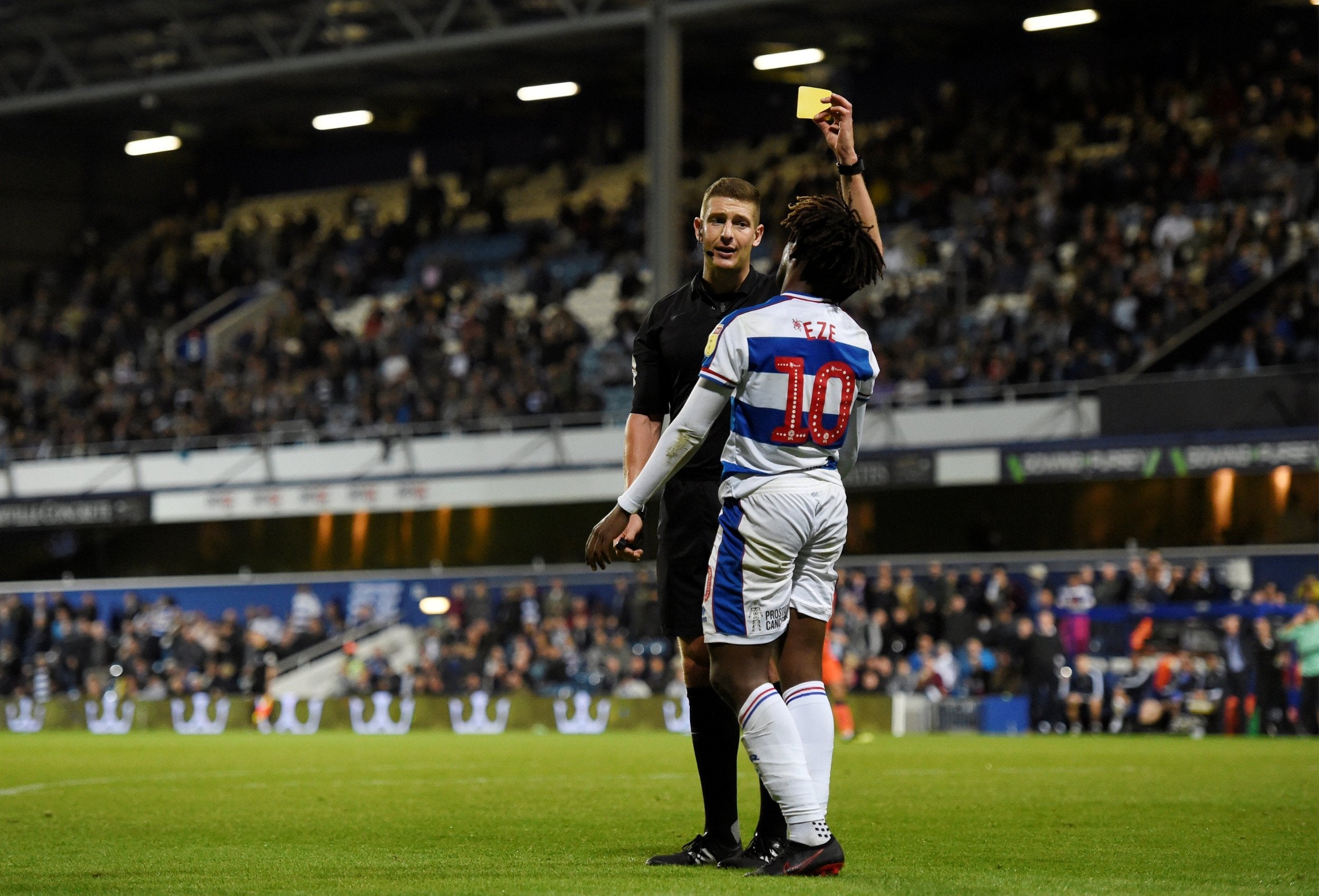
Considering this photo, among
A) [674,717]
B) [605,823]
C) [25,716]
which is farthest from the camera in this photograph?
[25,716]

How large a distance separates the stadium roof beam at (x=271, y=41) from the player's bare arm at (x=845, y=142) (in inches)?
797

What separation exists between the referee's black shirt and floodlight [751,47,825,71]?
26391mm

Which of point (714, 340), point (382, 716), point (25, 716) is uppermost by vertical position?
point (714, 340)

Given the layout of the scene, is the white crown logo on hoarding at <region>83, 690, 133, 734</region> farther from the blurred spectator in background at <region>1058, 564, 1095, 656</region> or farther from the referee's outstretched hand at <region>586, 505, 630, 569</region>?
the referee's outstretched hand at <region>586, 505, 630, 569</region>

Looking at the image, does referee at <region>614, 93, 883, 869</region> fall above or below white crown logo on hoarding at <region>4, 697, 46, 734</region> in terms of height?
above

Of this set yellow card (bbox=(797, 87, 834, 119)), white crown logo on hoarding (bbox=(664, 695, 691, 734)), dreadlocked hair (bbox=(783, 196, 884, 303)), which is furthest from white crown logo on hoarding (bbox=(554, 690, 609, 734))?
dreadlocked hair (bbox=(783, 196, 884, 303))

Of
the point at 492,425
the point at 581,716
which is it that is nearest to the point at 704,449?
the point at 581,716

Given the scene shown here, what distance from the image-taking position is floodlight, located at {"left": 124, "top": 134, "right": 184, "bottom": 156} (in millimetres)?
40844

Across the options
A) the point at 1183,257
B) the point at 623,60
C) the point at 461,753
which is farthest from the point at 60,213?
the point at 461,753

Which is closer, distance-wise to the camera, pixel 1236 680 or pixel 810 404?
pixel 810 404

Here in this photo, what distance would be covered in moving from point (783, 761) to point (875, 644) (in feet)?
55.5

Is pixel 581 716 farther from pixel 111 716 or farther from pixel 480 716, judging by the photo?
pixel 111 716

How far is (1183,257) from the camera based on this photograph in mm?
25203

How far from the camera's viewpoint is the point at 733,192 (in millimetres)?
6555
